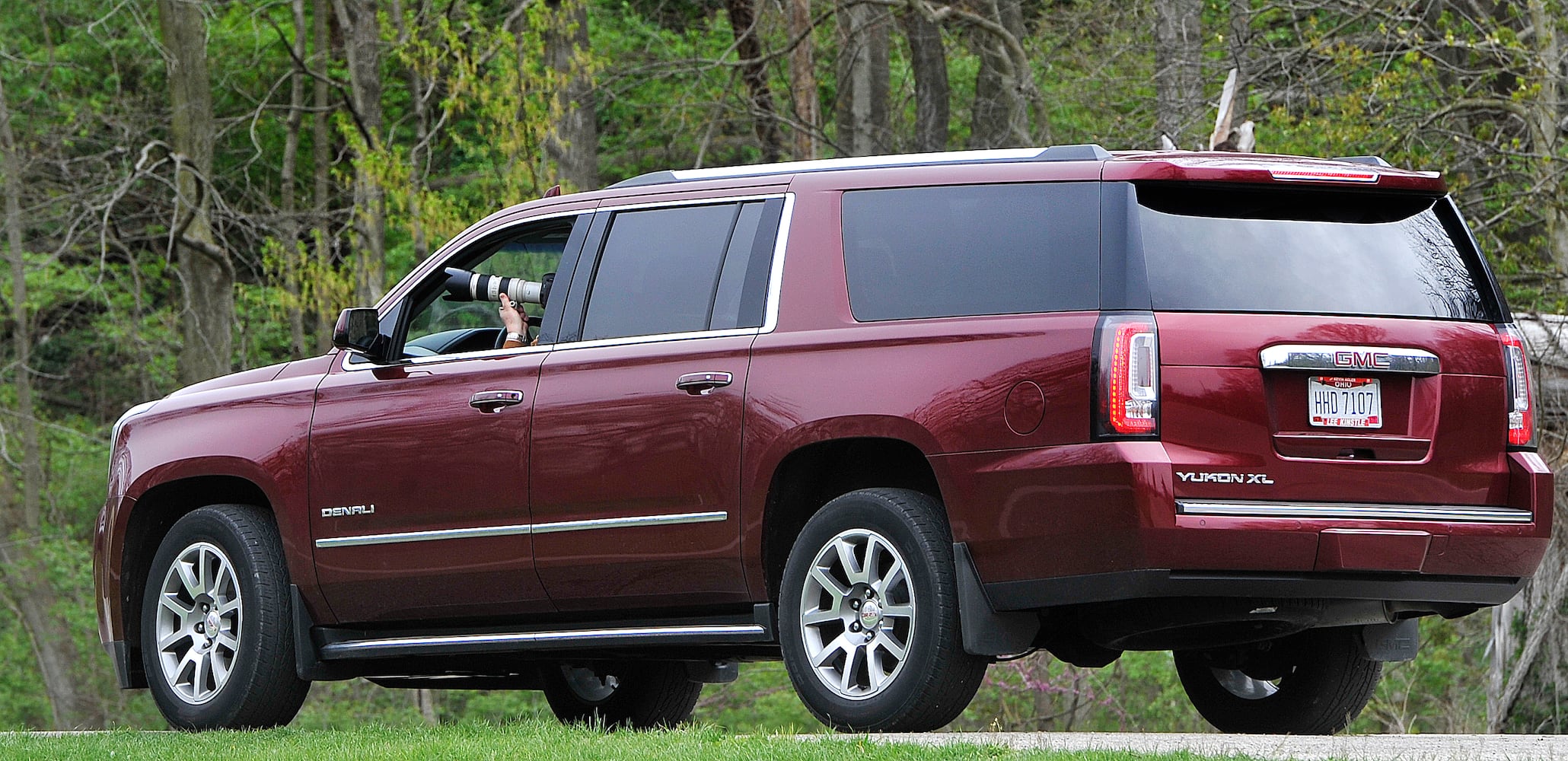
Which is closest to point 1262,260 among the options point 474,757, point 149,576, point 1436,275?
point 1436,275

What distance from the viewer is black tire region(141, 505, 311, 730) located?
27.5ft

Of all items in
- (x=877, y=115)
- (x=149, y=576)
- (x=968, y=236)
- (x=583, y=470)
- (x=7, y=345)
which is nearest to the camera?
(x=968, y=236)

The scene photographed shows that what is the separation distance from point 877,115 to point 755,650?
18.7 meters

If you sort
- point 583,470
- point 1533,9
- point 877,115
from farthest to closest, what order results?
point 877,115 → point 1533,9 → point 583,470

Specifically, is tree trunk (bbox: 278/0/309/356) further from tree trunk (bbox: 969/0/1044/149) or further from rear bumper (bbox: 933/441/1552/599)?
rear bumper (bbox: 933/441/1552/599)

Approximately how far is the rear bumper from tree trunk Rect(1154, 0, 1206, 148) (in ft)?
37.5

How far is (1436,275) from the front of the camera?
22.1 feet

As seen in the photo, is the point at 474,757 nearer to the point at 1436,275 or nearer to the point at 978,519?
the point at 978,519

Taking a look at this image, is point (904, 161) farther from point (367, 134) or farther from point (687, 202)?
point (367, 134)

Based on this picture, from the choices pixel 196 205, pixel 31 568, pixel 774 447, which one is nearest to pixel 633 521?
pixel 774 447

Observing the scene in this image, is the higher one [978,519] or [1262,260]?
[1262,260]

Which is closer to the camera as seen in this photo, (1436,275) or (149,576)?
(1436,275)

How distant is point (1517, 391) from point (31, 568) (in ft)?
85.9

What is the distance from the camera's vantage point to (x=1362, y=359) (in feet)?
20.7
